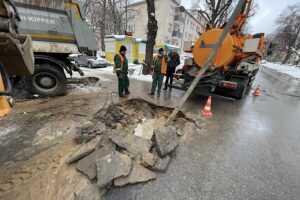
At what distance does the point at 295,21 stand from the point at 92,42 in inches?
1788

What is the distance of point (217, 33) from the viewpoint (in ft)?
16.4

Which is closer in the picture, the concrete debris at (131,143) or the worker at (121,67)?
the concrete debris at (131,143)

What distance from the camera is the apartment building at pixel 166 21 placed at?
25891 mm

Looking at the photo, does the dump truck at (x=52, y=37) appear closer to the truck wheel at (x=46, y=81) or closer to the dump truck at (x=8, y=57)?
the truck wheel at (x=46, y=81)

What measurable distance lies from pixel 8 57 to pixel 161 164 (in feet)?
7.64

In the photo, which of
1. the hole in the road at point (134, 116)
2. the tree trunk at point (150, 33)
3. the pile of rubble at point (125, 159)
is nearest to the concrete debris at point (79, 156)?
the pile of rubble at point (125, 159)

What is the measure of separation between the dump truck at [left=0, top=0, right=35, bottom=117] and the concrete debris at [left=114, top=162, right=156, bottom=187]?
1493mm

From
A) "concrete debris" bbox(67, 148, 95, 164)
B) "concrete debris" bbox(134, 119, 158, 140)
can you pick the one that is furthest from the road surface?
"concrete debris" bbox(134, 119, 158, 140)

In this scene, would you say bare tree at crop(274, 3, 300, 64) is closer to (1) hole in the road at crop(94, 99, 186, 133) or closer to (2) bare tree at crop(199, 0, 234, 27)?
(2) bare tree at crop(199, 0, 234, 27)

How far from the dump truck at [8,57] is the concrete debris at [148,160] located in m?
1.79

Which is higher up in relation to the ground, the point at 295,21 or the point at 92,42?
the point at 295,21

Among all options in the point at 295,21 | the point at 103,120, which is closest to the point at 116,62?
the point at 103,120

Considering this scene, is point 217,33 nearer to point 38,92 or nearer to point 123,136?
point 123,136

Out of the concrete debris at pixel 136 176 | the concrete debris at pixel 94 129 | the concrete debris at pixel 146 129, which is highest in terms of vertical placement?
the concrete debris at pixel 94 129
